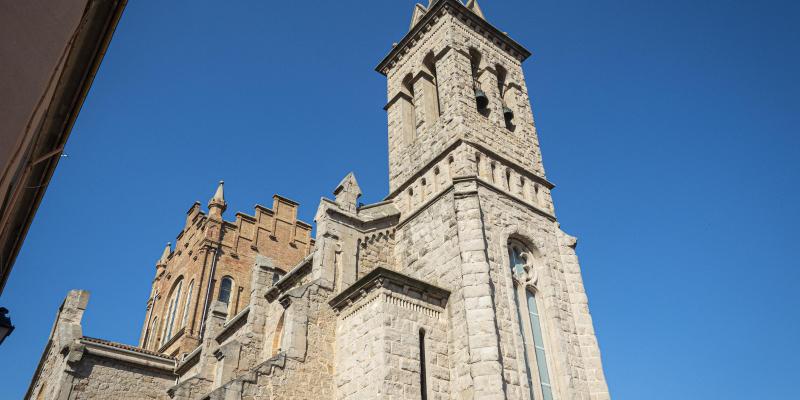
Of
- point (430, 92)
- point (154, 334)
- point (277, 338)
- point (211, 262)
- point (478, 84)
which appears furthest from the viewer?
point (154, 334)

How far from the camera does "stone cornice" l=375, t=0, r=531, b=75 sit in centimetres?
2089

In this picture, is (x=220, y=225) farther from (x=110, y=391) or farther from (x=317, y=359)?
(x=317, y=359)

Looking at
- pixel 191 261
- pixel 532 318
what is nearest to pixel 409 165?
pixel 532 318

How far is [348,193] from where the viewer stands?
55.5 feet

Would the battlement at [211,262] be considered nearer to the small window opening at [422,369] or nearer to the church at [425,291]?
the church at [425,291]

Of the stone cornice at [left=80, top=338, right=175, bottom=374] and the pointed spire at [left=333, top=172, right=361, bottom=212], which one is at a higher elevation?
the pointed spire at [left=333, top=172, right=361, bottom=212]

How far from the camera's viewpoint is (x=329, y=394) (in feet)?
44.2

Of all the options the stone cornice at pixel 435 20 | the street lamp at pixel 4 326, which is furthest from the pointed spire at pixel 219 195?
the street lamp at pixel 4 326

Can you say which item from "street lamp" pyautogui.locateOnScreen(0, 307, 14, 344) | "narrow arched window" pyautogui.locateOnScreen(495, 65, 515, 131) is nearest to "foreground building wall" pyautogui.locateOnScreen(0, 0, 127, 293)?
"street lamp" pyautogui.locateOnScreen(0, 307, 14, 344)

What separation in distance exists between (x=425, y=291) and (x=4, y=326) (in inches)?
354

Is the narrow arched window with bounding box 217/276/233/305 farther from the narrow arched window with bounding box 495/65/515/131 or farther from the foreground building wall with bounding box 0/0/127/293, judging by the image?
the foreground building wall with bounding box 0/0/127/293

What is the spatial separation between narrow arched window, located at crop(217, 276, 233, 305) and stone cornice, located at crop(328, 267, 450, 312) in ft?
46.3

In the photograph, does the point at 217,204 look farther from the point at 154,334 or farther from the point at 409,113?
the point at 409,113

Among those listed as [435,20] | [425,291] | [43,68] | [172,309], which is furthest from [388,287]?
[172,309]
